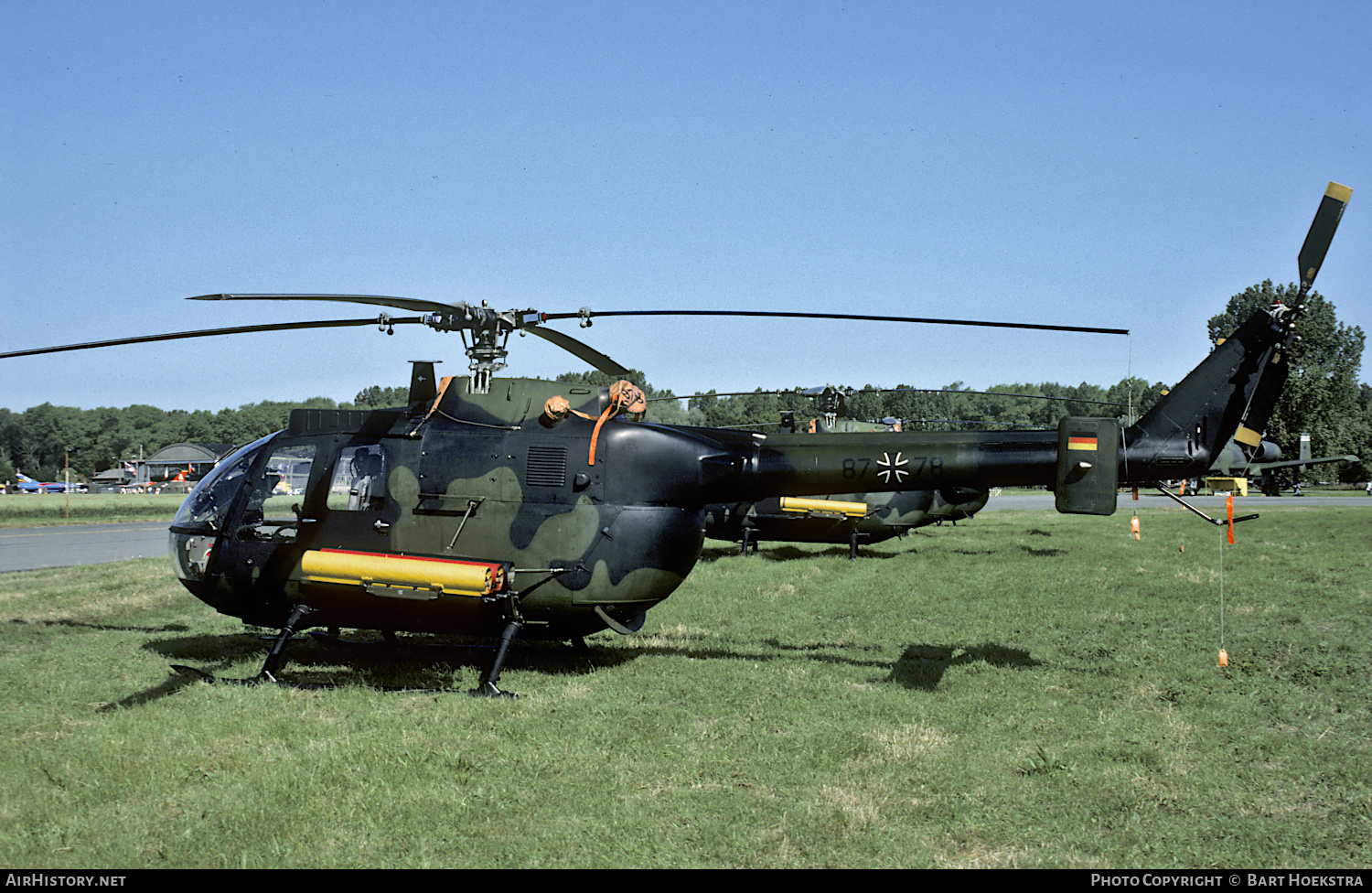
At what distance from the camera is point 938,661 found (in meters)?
9.40

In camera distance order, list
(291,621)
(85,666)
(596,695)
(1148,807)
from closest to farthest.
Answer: (1148,807), (596,695), (291,621), (85,666)

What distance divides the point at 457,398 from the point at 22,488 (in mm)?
114933

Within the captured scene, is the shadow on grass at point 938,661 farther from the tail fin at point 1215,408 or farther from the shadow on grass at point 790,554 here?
the shadow on grass at point 790,554

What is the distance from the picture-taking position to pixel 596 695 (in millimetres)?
8156

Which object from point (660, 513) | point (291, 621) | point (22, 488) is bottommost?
point (22, 488)

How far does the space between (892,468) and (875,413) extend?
337 ft

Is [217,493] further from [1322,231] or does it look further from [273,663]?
[1322,231]

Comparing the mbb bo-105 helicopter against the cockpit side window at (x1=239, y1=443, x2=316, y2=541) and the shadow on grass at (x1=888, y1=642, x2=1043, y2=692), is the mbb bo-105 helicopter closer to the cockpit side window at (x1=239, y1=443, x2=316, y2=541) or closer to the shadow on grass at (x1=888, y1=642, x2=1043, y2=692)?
the cockpit side window at (x1=239, y1=443, x2=316, y2=541)

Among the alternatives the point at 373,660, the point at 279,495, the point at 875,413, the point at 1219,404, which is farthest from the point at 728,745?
the point at 875,413

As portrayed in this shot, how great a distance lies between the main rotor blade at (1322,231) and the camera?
8141 mm

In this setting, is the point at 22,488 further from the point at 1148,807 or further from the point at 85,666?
the point at 1148,807

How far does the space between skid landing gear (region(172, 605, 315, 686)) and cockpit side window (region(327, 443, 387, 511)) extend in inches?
45.6
